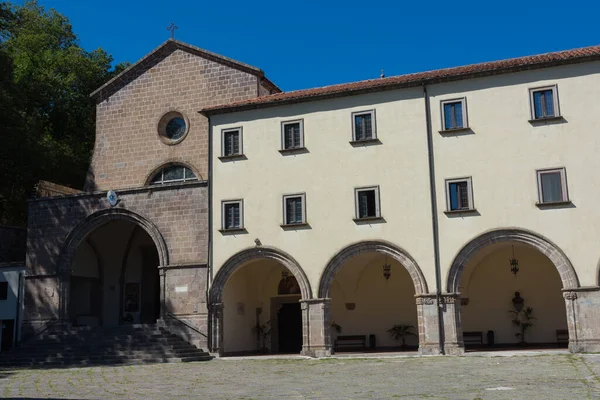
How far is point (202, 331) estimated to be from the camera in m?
27.0

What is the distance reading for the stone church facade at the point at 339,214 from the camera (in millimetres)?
23953

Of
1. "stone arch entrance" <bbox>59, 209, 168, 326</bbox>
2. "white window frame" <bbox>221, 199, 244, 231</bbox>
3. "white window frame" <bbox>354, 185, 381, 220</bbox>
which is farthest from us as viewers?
"stone arch entrance" <bbox>59, 209, 168, 326</bbox>

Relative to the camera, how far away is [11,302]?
30.5 m

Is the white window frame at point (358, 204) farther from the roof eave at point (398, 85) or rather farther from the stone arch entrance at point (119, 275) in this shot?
the stone arch entrance at point (119, 275)

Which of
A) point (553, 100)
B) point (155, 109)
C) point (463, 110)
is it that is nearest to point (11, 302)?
point (155, 109)

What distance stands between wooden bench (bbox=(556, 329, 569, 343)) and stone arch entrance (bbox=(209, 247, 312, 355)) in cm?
910

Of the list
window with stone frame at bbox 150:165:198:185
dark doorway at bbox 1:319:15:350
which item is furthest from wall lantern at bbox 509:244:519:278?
dark doorway at bbox 1:319:15:350

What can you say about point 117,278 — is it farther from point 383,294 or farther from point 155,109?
point 383,294

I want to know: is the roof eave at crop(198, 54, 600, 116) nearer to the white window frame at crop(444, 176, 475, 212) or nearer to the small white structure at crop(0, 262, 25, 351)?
the white window frame at crop(444, 176, 475, 212)

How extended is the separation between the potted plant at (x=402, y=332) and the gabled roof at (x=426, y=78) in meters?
9.30

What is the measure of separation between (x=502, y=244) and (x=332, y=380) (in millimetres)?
10630

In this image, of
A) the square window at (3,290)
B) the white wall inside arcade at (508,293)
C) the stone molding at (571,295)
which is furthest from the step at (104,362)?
the stone molding at (571,295)

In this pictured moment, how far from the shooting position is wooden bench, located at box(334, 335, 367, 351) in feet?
94.3

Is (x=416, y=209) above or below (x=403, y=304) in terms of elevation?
above
